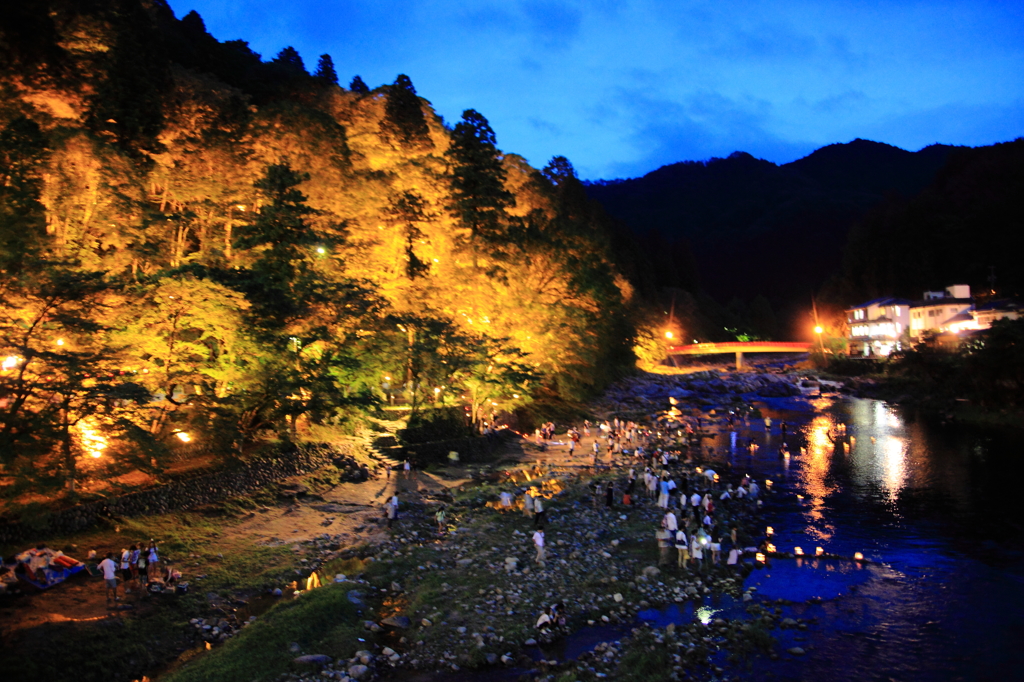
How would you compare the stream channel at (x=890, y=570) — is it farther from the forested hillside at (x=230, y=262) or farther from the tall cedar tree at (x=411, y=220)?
the tall cedar tree at (x=411, y=220)

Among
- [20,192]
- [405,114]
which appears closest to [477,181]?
[405,114]

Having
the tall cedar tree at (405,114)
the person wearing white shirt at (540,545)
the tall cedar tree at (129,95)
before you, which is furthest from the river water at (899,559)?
the tall cedar tree at (129,95)

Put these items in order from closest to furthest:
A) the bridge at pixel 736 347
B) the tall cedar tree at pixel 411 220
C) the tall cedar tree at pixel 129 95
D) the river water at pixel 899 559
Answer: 1. the river water at pixel 899 559
2. the tall cedar tree at pixel 129 95
3. the tall cedar tree at pixel 411 220
4. the bridge at pixel 736 347

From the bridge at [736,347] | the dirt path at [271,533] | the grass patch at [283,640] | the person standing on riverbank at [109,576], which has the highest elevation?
the bridge at [736,347]

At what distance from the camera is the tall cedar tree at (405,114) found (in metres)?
39.3

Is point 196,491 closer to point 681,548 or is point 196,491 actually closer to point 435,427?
point 435,427

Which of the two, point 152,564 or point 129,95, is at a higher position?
point 129,95

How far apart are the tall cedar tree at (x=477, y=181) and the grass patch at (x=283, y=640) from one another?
27096 millimetres

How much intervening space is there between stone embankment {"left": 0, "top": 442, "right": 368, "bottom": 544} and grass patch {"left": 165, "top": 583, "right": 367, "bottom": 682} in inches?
260

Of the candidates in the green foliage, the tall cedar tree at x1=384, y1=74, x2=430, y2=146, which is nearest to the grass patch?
the green foliage

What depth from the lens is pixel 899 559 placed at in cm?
1773

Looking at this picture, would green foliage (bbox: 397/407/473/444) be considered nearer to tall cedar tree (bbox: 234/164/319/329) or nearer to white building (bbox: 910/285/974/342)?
tall cedar tree (bbox: 234/164/319/329)

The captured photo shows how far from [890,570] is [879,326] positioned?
75240 mm

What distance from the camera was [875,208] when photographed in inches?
4301
